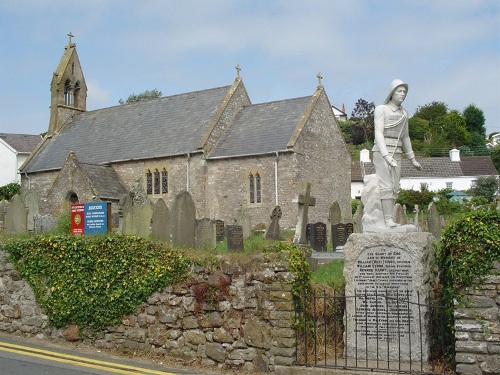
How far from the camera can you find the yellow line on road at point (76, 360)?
29.4 feet

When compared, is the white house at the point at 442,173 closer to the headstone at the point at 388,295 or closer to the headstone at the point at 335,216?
the headstone at the point at 335,216

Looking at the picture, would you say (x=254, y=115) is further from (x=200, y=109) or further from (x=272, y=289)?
(x=272, y=289)

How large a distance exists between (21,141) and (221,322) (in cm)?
5991

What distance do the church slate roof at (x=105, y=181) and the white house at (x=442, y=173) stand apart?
31.7 metres

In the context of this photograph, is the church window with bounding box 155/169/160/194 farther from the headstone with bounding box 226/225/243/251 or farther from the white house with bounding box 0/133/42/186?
the white house with bounding box 0/133/42/186

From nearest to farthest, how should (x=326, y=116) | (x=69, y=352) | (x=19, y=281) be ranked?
(x=69, y=352) → (x=19, y=281) → (x=326, y=116)

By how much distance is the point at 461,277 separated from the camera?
8094 millimetres

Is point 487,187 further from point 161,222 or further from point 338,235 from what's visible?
point 161,222

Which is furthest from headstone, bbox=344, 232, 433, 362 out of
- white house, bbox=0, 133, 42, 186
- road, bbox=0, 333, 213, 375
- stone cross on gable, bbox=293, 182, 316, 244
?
white house, bbox=0, 133, 42, 186

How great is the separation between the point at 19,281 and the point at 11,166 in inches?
2101

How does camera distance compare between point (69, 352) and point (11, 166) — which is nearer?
point (69, 352)

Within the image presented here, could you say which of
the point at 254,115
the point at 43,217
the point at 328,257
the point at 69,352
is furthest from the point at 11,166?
the point at 69,352

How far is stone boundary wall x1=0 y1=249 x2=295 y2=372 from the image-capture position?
903 cm

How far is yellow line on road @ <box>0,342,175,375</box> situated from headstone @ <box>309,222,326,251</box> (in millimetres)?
12460
